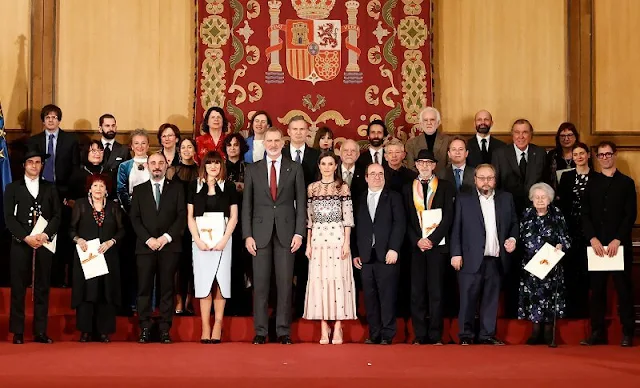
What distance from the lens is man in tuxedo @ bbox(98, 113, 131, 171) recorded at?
8.30 meters

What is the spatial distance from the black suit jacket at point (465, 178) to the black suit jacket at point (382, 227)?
1.95 feet

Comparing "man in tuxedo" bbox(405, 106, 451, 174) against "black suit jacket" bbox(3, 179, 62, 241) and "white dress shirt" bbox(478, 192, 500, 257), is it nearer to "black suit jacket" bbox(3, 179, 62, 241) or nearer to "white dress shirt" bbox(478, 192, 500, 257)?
"white dress shirt" bbox(478, 192, 500, 257)

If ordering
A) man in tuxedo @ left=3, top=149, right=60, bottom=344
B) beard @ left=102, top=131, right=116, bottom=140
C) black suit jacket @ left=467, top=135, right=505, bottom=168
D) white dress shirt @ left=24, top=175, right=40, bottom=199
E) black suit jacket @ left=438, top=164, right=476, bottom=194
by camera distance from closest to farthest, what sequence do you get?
1. man in tuxedo @ left=3, top=149, right=60, bottom=344
2. white dress shirt @ left=24, top=175, right=40, bottom=199
3. black suit jacket @ left=438, top=164, right=476, bottom=194
4. black suit jacket @ left=467, top=135, right=505, bottom=168
5. beard @ left=102, top=131, right=116, bottom=140

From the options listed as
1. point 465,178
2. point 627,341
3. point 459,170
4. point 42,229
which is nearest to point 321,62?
point 459,170

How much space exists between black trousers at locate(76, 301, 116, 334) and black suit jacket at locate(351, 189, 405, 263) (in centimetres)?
202

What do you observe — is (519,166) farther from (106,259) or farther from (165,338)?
(106,259)

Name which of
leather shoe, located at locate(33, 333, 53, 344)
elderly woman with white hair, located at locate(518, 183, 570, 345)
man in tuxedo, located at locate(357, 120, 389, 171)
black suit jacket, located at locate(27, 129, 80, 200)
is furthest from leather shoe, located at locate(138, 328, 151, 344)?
elderly woman with white hair, located at locate(518, 183, 570, 345)

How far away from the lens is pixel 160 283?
24.2 feet

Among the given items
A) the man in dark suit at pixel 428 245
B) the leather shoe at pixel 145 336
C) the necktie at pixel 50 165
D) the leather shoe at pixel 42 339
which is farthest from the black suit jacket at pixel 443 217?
the necktie at pixel 50 165

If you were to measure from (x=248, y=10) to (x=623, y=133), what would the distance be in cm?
395

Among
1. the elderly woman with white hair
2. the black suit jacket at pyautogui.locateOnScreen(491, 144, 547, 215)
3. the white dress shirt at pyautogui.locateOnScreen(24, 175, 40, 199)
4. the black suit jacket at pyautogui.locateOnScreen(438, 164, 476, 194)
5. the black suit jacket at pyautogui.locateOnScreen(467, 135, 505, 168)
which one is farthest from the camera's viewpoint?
the black suit jacket at pyautogui.locateOnScreen(467, 135, 505, 168)

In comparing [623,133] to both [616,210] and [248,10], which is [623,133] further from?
[248,10]

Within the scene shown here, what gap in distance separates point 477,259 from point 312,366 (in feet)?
6.48

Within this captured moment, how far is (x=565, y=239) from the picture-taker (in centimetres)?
742
